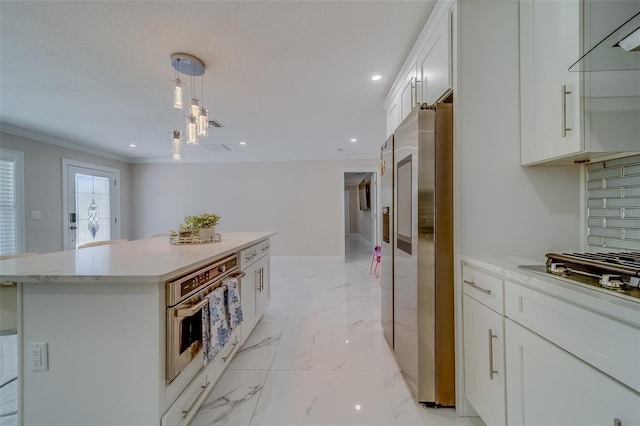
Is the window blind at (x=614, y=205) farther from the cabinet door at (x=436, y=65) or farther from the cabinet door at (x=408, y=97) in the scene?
the cabinet door at (x=408, y=97)

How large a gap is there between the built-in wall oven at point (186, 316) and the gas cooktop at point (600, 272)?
1.56 m

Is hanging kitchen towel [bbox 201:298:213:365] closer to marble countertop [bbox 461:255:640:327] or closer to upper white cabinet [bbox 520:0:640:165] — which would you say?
marble countertop [bbox 461:255:640:327]

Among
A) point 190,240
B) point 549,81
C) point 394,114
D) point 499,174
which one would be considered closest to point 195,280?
point 190,240

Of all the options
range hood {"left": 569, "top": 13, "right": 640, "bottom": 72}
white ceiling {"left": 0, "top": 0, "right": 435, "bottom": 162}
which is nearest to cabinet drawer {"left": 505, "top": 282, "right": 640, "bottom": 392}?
range hood {"left": 569, "top": 13, "right": 640, "bottom": 72}

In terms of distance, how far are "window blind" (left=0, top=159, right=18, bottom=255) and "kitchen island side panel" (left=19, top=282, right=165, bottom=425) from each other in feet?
13.2

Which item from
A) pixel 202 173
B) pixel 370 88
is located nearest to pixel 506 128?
pixel 370 88

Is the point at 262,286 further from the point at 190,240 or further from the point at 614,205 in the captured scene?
the point at 614,205

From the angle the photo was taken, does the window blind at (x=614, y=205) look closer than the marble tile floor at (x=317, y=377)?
Yes

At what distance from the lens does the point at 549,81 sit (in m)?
1.21

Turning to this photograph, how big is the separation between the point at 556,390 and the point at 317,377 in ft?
4.30

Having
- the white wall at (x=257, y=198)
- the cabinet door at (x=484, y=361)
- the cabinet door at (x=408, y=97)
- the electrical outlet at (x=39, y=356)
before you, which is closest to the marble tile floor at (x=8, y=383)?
the electrical outlet at (x=39, y=356)

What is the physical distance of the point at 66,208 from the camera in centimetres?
444

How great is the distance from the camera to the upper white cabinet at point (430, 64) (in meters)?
1.45

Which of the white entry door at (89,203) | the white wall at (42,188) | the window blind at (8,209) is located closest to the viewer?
the window blind at (8,209)
